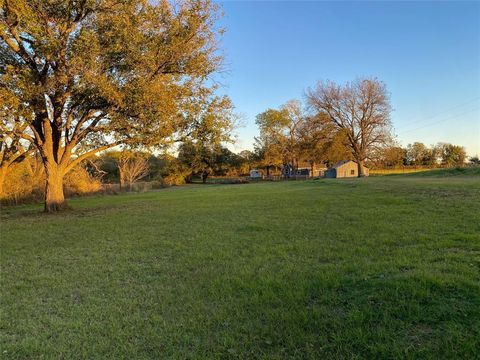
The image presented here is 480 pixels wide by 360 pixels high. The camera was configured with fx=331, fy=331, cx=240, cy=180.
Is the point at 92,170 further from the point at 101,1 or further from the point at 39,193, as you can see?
the point at 101,1

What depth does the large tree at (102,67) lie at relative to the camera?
11.1 meters

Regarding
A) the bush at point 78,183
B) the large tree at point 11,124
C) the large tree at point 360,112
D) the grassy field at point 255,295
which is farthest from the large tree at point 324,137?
the grassy field at point 255,295

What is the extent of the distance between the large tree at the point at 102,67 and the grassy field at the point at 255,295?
630cm

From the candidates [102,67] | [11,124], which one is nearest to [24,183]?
[11,124]

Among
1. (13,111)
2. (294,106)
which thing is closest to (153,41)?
(13,111)

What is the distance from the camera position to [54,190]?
51.8ft

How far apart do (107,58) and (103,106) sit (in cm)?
239

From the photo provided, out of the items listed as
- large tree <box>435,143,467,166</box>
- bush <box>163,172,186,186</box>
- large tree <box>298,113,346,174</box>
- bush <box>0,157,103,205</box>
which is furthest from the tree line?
large tree <box>435,143,467,166</box>

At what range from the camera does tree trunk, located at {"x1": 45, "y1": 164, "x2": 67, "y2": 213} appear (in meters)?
15.3

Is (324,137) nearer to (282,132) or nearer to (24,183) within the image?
(282,132)

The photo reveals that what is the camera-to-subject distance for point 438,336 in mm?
2932

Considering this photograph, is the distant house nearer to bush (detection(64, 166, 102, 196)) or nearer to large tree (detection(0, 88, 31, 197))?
bush (detection(64, 166, 102, 196))

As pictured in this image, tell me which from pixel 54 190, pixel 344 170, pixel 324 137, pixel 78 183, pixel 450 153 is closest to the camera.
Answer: pixel 54 190

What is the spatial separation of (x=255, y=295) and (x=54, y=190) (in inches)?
579
